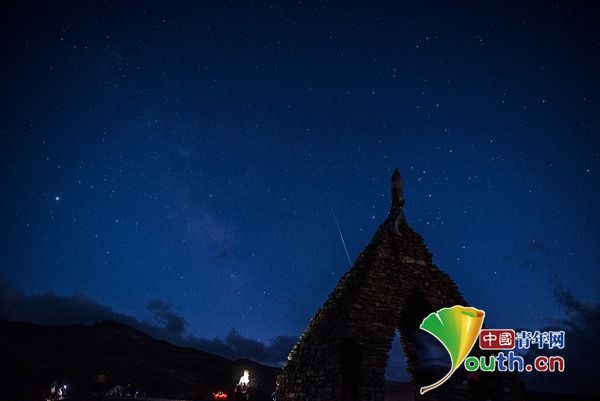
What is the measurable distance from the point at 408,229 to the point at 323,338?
479 cm

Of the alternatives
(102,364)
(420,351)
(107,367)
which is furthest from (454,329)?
(102,364)

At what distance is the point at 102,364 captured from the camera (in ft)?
158

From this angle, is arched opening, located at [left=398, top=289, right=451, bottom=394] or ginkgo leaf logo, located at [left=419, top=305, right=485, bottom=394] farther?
arched opening, located at [left=398, top=289, right=451, bottom=394]

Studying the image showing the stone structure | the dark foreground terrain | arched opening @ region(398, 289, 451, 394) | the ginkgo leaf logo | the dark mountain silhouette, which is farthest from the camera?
the dark mountain silhouette

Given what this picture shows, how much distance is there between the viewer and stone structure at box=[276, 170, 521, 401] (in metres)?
11.4

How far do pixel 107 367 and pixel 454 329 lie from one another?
148 feet

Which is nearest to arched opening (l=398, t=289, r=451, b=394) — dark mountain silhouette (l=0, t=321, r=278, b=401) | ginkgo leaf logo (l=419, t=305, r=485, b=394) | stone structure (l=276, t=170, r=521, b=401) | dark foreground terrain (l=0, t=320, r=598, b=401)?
stone structure (l=276, t=170, r=521, b=401)

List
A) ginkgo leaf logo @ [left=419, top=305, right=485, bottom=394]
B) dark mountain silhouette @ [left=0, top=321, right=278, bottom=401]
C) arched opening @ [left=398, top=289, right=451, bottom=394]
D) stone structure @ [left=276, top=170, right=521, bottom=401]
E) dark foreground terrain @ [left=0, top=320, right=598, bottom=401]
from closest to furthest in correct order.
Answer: stone structure @ [left=276, top=170, right=521, bottom=401], ginkgo leaf logo @ [left=419, top=305, right=485, bottom=394], arched opening @ [left=398, top=289, right=451, bottom=394], dark foreground terrain @ [left=0, top=320, right=598, bottom=401], dark mountain silhouette @ [left=0, top=321, right=278, bottom=401]

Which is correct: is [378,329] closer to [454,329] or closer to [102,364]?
[454,329]

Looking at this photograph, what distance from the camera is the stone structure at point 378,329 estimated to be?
1141cm

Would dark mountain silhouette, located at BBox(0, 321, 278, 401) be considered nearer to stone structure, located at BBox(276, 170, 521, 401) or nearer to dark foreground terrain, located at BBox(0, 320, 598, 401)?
dark foreground terrain, located at BBox(0, 320, 598, 401)

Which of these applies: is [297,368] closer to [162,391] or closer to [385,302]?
[385,302]

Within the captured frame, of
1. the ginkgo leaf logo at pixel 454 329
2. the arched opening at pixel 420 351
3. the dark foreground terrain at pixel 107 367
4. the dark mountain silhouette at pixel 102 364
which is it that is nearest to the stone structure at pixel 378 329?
the arched opening at pixel 420 351

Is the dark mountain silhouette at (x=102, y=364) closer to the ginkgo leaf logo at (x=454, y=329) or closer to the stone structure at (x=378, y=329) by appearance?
the stone structure at (x=378, y=329)
